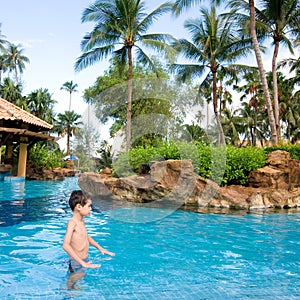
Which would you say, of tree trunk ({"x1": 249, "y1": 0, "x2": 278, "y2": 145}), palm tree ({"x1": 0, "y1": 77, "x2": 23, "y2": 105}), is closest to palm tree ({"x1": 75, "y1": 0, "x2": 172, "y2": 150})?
tree trunk ({"x1": 249, "y1": 0, "x2": 278, "y2": 145})

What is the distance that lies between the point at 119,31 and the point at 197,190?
11.4 m

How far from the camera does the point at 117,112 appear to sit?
26.7m

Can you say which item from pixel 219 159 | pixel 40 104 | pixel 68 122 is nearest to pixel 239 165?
pixel 219 159

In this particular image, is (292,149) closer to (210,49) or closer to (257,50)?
(257,50)

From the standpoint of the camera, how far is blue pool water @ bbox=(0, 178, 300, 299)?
12.2 feet

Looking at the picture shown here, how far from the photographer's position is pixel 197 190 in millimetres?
10602

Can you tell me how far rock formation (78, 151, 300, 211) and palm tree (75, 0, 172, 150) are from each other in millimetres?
7349

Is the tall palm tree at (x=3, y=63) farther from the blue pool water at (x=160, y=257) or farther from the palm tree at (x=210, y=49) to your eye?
the blue pool water at (x=160, y=257)

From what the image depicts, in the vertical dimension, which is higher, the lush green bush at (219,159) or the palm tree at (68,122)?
the palm tree at (68,122)

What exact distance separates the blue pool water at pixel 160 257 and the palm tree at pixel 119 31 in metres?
11.1

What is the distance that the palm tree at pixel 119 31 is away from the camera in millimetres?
18281

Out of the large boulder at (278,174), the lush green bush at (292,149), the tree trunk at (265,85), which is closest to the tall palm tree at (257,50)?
the tree trunk at (265,85)

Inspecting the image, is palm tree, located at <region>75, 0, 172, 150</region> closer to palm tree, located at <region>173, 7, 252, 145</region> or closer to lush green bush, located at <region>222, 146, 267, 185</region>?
palm tree, located at <region>173, 7, 252, 145</region>

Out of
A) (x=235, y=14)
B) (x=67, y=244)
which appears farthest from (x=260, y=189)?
(x=235, y=14)
